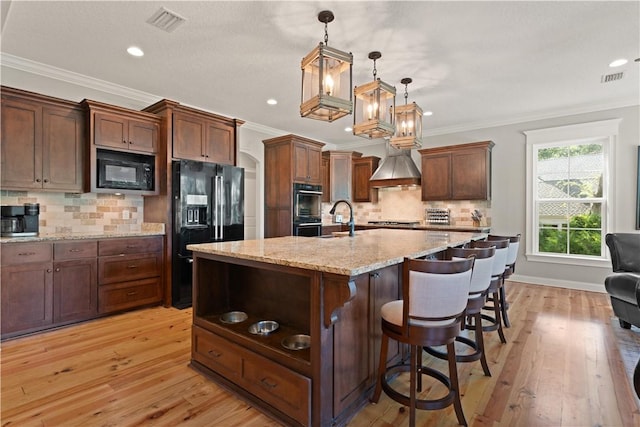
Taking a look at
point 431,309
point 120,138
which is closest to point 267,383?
point 431,309

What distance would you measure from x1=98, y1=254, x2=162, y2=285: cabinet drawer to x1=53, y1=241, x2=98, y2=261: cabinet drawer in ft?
0.41

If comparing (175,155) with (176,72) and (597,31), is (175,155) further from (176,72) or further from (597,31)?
(597,31)

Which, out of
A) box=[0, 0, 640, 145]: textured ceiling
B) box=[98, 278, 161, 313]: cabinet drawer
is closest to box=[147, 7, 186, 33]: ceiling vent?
box=[0, 0, 640, 145]: textured ceiling

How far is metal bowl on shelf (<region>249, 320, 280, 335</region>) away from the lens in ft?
6.97

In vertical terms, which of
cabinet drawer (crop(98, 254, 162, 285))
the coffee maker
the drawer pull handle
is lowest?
the drawer pull handle

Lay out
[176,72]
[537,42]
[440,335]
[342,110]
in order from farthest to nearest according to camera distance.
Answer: [176,72] < [537,42] < [342,110] < [440,335]

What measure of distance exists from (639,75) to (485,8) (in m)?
2.75

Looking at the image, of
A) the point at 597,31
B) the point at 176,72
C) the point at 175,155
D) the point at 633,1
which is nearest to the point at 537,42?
the point at 597,31

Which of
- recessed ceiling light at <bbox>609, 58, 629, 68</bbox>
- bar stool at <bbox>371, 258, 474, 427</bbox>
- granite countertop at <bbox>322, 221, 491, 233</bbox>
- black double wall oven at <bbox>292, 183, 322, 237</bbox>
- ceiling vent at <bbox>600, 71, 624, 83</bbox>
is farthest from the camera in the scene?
black double wall oven at <bbox>292, 183, 322, 237</bbox>

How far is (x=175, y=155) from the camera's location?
155 inches

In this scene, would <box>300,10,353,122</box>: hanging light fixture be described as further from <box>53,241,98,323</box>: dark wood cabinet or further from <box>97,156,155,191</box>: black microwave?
<box>53,241,98,323</box>: dark wood cabinet

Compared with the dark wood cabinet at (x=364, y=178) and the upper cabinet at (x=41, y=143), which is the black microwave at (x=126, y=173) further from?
the dark wood cabinet at (x=364, y=178)

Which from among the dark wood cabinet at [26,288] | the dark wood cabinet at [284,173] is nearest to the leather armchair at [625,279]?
the dark wood cabinet at [284,173]

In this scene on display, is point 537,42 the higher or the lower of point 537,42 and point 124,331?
the higher
